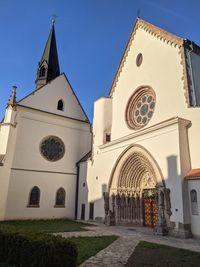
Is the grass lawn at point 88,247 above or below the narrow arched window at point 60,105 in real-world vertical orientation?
below

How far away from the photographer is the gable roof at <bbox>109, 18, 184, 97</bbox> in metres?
16.0

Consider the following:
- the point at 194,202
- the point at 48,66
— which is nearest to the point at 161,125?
the point at 194,202

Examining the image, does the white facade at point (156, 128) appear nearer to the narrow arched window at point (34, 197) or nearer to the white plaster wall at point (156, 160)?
the white plaster wall at point (156, 160)

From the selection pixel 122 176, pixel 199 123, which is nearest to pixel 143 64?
pixel 199 123

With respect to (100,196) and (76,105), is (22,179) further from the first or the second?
(76,105)

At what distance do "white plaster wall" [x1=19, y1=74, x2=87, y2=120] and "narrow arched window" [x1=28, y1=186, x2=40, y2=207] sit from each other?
7.68 metres

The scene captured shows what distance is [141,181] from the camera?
17.1 m

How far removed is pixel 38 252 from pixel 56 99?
19.9 meters

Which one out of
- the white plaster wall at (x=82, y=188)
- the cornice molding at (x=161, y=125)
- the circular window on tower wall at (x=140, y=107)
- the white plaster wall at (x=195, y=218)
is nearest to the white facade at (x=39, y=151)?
the white plaster wall at (x=82, y=188)

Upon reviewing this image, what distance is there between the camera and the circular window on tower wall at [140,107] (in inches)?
685

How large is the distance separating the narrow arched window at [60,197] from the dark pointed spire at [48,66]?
12.5m

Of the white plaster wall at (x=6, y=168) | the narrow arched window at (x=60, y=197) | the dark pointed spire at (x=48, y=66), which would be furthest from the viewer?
the dark pointed spire at (x=48, y=66)

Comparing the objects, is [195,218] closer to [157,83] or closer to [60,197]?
[157,83]

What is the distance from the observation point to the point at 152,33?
18.4 m
